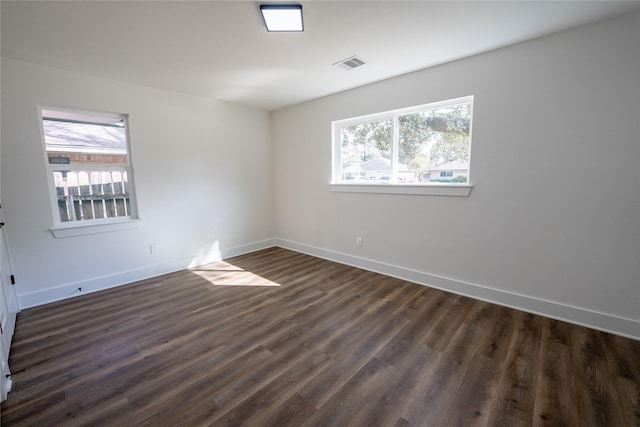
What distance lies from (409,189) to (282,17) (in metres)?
2.19

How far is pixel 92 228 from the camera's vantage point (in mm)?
3084

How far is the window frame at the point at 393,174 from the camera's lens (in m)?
2.85

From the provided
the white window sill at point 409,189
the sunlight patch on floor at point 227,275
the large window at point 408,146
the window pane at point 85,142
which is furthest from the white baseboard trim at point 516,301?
the window pane at point 85,142

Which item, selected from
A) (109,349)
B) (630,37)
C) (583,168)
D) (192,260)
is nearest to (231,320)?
(109,349)

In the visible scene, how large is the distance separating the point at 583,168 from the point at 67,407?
4.08m

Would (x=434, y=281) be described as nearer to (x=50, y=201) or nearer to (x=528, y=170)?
(x=528, y=170)

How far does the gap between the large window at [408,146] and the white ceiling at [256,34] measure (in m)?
0.54

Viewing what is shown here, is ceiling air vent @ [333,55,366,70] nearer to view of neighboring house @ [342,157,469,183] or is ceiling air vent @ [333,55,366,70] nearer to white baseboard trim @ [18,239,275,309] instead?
view of neighboring house @ [342,157,469,183]

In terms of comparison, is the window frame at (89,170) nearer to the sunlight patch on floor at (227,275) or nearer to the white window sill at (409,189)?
the sunlight patch on floor at (227,275)

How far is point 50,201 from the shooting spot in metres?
2.83

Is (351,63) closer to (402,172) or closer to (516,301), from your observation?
(402,172)

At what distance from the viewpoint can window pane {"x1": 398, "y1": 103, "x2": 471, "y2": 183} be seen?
2.87 m

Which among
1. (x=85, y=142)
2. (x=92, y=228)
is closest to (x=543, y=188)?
(x=92, y=228)

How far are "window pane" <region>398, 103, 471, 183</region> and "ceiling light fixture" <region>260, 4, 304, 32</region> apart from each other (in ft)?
5.78
